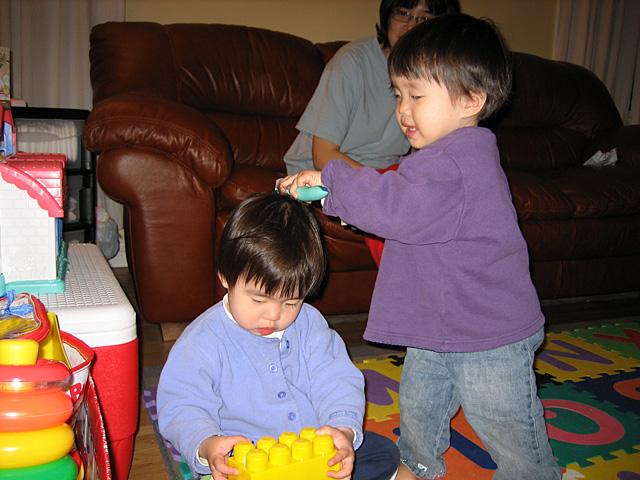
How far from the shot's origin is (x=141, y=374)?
1.43 metres

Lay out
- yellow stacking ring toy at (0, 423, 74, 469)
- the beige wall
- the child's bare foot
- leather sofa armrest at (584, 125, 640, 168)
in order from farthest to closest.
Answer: the beige wall, leather sofa armrest at (584, 125, 640, 168), the child's bare foot, yellow stacking ring toy at (0, 423, 74, 469)

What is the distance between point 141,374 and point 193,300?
0.98 feet

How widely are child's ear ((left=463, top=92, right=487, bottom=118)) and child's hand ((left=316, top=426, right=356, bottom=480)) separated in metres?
0.55

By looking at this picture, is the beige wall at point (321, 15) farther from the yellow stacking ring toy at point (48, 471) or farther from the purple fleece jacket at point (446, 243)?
the yellow stacking ring toy at point (48, 471)

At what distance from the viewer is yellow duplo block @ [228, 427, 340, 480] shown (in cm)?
A: 62

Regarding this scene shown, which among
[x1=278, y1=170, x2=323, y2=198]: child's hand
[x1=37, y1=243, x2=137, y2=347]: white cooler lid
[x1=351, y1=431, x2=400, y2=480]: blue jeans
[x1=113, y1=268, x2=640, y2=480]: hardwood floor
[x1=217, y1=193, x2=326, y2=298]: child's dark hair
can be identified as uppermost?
[x1=278, y1=170, x2=323, y2=198]: child's hand

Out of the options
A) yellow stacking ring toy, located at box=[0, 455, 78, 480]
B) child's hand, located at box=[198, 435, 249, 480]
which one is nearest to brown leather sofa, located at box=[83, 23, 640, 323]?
child's hand, located at box=[198, 435, 249, 480]

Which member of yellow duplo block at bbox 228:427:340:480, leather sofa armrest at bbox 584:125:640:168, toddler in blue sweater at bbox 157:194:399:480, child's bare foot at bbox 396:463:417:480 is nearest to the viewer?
yellow duplo block at bbox 228:427:340:480

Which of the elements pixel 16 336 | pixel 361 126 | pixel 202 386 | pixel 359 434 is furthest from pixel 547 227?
pixel 16 336

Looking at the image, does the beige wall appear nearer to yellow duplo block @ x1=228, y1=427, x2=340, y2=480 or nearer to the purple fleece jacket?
the purple fleece jacket

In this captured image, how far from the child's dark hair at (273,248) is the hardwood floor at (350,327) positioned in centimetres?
47

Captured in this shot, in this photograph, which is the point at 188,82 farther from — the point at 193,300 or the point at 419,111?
the point at 419,111

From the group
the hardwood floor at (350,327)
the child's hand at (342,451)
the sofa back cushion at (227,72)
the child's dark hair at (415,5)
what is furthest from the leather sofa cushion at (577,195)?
the child's hand at (342,451)

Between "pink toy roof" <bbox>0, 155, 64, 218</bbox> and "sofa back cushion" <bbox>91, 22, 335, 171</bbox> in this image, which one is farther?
"sofa back cushion" <bbox>91, 22, 335, 171</bbox>
